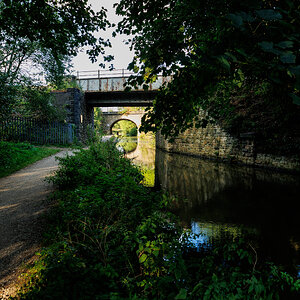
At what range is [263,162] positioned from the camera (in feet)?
33.8

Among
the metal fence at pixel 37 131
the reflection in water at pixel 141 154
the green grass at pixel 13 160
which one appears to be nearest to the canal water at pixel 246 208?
the reflection in water at pixel 141 154

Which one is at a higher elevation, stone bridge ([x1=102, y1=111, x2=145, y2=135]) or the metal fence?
stone bridge ([x1=102, y1=111, x2=145, y2=135])

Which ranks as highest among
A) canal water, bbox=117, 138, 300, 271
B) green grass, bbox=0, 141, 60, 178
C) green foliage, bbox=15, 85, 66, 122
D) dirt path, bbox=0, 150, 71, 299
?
green foliage, bbox=15, 85, 66, 122

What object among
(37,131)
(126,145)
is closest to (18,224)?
(37,131)

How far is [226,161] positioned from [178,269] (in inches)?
460

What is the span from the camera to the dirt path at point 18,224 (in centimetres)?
204

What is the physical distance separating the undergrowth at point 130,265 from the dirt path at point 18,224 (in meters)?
0.20

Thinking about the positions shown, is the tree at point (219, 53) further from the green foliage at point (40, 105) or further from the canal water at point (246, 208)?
the green foliage at point (40, 105)

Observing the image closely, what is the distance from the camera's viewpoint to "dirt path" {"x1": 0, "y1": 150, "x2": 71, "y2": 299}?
80.3 inches

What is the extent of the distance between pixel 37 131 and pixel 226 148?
42.4ft

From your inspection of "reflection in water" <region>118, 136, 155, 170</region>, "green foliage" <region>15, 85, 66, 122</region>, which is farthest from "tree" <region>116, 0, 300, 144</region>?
"green foliage" <region>15, 85, 66, 122</region>

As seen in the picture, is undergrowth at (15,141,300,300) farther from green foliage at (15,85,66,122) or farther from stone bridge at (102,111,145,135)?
stone bridge at (102,111,145,135)

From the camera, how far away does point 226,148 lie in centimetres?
1267

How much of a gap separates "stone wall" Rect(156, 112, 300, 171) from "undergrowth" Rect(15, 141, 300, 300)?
308 inches
